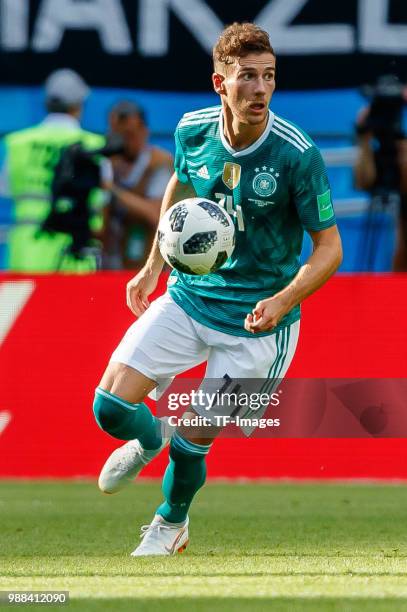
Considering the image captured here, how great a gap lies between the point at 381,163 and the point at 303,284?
16.1 feet

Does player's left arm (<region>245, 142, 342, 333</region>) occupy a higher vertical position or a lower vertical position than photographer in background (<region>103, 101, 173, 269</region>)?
higher

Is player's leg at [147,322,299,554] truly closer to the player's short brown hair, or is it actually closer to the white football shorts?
the white football shorts

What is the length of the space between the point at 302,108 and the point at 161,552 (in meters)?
5.52

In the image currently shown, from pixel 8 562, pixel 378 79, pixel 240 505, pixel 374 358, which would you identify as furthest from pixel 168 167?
Answer: pixel 8 562

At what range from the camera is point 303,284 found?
5.56m

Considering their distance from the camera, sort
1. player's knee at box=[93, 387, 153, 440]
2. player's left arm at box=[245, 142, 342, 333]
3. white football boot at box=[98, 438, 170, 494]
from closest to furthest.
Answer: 1. player's left arm at box=[245, 142, 342, 333]
2. player's knee at box=[93, 387, 153, 440]
3. white football boot at box=[98, 438, 170, 494]

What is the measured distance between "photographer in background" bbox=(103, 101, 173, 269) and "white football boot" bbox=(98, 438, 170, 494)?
3.97 meters

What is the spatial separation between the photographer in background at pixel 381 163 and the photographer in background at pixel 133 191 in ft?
4.64

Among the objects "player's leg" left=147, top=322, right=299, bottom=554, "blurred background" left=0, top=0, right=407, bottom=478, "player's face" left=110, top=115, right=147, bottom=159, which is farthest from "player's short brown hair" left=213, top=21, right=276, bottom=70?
"player's face" left=110, top=115, right=147, bottom=159

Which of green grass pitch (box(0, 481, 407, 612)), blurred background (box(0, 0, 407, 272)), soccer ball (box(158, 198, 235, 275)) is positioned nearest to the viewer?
green grass pitch (box(0, 481, 407, 612))

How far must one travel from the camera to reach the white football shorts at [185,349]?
19.4 ft

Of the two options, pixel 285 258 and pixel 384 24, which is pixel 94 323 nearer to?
pixel 285 258

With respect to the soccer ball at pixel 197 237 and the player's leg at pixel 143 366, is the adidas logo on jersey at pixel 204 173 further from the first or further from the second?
the player's leg at pixel 143 366

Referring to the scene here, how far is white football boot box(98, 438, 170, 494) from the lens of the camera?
6.15m
